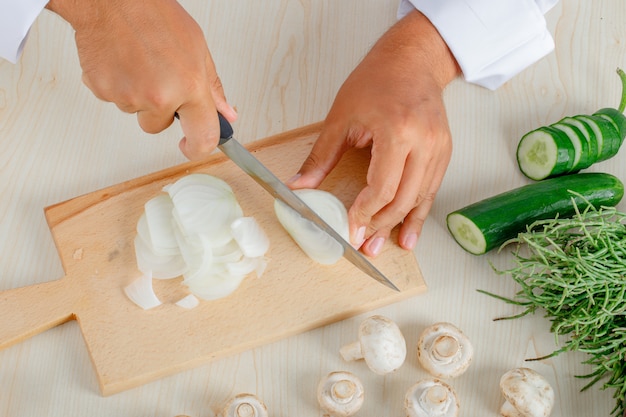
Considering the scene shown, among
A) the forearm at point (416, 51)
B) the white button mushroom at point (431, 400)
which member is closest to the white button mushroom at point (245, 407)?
the white button mushroom at point (431, 400)

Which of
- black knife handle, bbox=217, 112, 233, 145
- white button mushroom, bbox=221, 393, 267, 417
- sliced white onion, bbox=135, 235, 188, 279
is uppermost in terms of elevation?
black knife handle, bbox=217, 112, 233, 145

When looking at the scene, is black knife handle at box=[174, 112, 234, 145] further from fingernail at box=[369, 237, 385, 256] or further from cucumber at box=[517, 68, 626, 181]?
cucumber at box=[517, 68, 626, 181]

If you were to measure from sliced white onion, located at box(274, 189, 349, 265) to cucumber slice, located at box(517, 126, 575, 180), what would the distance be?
20.3 inches

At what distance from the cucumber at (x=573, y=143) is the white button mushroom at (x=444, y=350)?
502 mm

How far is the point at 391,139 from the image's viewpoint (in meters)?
1.85

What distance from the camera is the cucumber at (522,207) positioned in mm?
1886

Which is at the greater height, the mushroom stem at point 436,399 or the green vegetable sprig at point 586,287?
the green vegetable sprig at point 586,287

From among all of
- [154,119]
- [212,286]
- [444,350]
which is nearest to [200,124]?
[154,119]

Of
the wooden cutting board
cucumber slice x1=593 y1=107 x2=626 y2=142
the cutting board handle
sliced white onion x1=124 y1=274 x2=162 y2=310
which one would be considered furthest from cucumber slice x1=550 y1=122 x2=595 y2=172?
the cutting board handle

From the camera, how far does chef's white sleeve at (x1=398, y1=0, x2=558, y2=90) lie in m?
2.03

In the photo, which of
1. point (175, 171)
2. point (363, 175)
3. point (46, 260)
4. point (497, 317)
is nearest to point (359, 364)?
Result: point (497, 317)

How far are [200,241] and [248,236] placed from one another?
116mm

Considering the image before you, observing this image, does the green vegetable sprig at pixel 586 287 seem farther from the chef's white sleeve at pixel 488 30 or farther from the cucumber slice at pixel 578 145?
the chef's white sleeve at pixel 488 30

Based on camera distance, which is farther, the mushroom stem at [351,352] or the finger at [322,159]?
the finger at [322,159]
